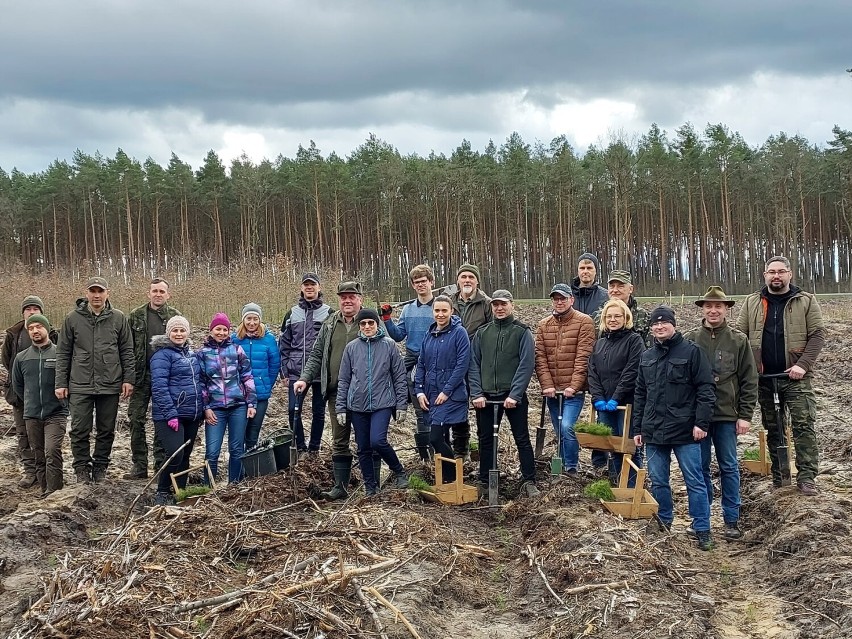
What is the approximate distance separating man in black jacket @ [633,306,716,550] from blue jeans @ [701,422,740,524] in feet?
1.08

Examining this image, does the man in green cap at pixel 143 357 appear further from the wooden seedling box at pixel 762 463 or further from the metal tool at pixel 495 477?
the wooden seedling box at pixel 762 463

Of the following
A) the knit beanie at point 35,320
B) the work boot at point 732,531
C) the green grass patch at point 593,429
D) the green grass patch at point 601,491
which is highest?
the knit beanie at point 35,320

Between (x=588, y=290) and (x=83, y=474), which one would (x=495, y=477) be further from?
(x=83, y=474)

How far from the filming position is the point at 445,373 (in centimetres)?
753

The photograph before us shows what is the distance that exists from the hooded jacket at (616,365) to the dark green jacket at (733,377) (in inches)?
28.4

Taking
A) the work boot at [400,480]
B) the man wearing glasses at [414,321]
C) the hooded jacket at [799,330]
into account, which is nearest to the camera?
the hooded jacket at [799,330]

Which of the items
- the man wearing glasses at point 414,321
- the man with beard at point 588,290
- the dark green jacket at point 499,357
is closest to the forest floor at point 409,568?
the dark green jacket at point 499,357

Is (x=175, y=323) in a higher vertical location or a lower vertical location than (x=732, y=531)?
higher

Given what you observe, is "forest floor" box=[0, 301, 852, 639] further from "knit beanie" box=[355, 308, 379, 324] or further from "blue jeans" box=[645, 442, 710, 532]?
"knit beanie" box=[355, 308, 379, 324]

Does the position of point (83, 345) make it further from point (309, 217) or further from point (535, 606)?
point (309, 217)

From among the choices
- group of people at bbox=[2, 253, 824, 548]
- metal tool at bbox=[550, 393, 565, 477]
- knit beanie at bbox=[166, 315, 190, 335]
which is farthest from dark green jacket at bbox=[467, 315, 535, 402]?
knit beanie at bbox=[166, 315, 190, 335]

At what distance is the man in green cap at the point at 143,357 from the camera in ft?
27.0

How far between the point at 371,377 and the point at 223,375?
1616 millimetres

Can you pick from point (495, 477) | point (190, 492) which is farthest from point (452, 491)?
point (190, 492)
